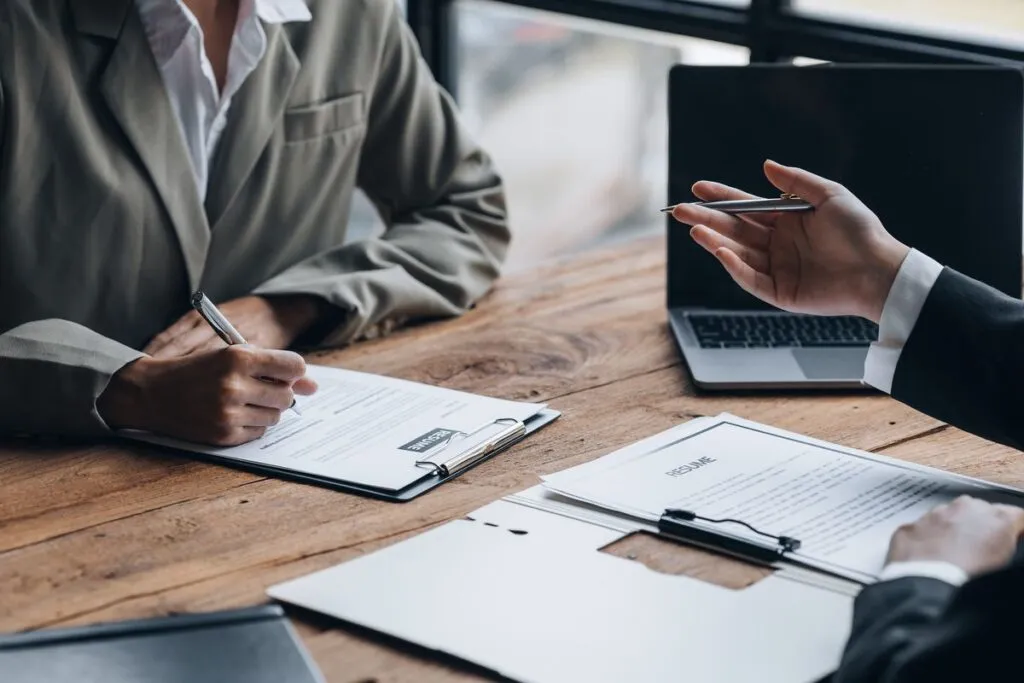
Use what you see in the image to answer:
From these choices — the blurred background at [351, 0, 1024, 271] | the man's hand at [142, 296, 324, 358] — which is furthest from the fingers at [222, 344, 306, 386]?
the blurred background at [351, 0, 1024, 271]

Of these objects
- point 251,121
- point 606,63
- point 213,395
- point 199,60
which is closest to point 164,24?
point 199,60

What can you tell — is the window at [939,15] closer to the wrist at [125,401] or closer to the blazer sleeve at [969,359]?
the blazer sleeve at [969,359]

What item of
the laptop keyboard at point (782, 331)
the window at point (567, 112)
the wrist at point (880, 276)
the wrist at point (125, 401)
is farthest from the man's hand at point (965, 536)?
the window at point (567, 112)

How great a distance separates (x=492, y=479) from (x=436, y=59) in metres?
1.64

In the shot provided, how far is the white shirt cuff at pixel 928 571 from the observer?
2.78 ft

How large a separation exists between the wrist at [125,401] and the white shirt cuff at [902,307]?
26.0 inches

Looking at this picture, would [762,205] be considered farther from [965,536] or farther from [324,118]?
[324,118]

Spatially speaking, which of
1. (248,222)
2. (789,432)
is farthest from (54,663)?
(248,222)

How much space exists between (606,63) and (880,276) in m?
1.84

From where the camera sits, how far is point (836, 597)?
2.92ft

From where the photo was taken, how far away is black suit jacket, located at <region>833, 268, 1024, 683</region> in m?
0.71

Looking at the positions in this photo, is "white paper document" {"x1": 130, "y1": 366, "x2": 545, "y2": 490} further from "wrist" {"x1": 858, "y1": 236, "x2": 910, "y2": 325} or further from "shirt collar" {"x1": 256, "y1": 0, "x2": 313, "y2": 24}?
"shirt collar" {"x1": 256, "y1": 0, "x2": 313, "y2": 24}

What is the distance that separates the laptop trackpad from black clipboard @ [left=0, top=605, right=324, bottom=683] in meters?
0.70

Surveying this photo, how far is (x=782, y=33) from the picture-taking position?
191 cm
